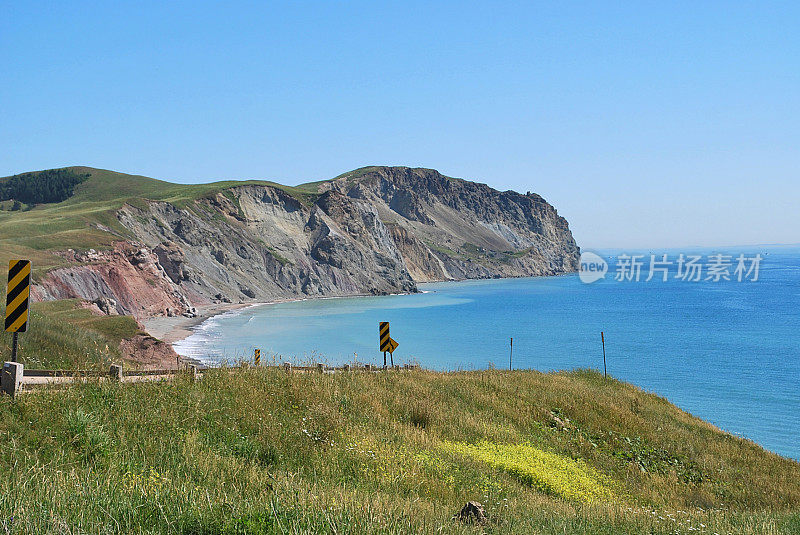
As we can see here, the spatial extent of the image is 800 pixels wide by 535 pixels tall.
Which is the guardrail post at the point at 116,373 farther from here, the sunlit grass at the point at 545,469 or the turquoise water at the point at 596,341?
the turquoise water at the point at 596,341

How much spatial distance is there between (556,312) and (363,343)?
5111cm

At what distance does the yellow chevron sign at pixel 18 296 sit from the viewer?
10430 millimetres

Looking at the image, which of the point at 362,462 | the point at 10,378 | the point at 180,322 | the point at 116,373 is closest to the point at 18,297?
the point at 116,373

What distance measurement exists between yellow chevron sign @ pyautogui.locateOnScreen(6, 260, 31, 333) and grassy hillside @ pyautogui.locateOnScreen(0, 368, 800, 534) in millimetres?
2823

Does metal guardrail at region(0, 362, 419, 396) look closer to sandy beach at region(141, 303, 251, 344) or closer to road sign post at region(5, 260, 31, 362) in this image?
road sign post at region(5, 260, 31, 362)

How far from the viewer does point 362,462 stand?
8.48 m

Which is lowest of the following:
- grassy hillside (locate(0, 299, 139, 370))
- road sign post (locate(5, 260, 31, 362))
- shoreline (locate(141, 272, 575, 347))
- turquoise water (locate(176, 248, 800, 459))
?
turquoise water (locate(176, 248, 800, 459))

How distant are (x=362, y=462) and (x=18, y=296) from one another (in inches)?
288

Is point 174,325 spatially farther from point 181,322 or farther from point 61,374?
point 61,374

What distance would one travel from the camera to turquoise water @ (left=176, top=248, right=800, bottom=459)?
3738 centimetres

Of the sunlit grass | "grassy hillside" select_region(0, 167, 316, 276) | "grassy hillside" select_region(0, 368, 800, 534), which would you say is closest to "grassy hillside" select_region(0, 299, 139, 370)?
"grassy hillside" select_region(0, 368, 800, 534)

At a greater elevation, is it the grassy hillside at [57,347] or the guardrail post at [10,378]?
the guardrail post at [10,378]

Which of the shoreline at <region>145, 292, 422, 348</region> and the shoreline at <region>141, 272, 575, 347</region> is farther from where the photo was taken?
the shoreline at <region>141, 272, 575, 347</region>

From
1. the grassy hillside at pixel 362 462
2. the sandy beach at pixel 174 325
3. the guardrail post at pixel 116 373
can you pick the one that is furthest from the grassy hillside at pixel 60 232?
the grassy hillside at pixel 362 462
